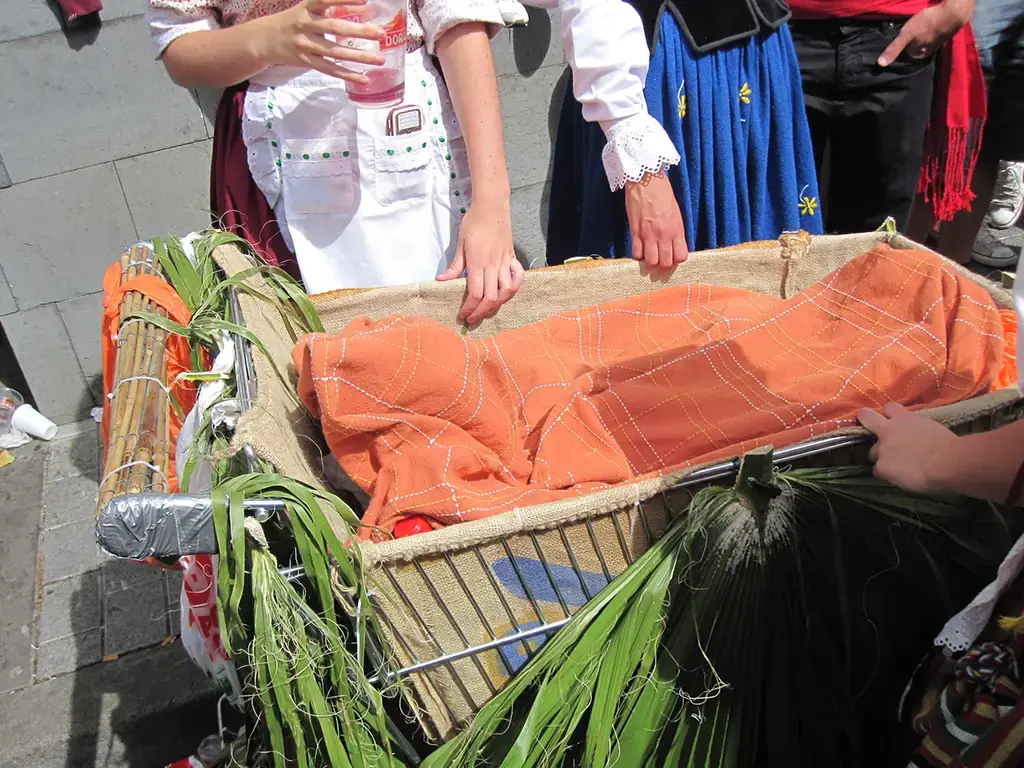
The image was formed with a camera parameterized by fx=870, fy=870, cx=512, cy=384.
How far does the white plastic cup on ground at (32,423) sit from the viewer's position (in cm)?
322

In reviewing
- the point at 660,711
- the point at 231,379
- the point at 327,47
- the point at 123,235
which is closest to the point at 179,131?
the point at 123,235

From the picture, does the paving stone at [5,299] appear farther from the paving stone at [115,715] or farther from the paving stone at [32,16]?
the paving stone at [115,715]

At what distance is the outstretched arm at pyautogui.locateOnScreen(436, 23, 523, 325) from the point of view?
5.51ft

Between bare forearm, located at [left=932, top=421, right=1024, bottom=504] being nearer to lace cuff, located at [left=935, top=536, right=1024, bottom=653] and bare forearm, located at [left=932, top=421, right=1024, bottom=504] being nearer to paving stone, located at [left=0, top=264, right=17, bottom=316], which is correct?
lace cuff, located at [left=935, top=536, right=1024, bottom=653]

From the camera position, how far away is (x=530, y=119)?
3340 millimetres

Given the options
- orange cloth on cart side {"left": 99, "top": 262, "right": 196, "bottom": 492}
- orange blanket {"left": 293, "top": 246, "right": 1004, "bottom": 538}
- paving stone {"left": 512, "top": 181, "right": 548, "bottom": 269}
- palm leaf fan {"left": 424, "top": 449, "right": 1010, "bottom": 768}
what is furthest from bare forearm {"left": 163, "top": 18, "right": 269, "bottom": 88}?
paving stone {"left": 512, "top": 181, "right": 548, "bottom": 269}

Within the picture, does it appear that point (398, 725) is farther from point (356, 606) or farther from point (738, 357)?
point (738, 357)

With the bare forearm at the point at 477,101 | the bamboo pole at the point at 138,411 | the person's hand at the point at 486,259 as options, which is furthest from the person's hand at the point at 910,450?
the bamboo pole at the point at 138,411

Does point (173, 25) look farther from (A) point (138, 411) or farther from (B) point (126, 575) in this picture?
(B) point (126, 575)

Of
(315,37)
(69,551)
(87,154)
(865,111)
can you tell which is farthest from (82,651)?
(865,111)

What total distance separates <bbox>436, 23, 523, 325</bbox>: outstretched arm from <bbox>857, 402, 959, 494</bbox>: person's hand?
0.74 meters

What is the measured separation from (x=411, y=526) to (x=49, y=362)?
8.26 ft

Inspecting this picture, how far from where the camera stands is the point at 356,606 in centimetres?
114

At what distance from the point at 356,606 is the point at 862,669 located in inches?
31.3
